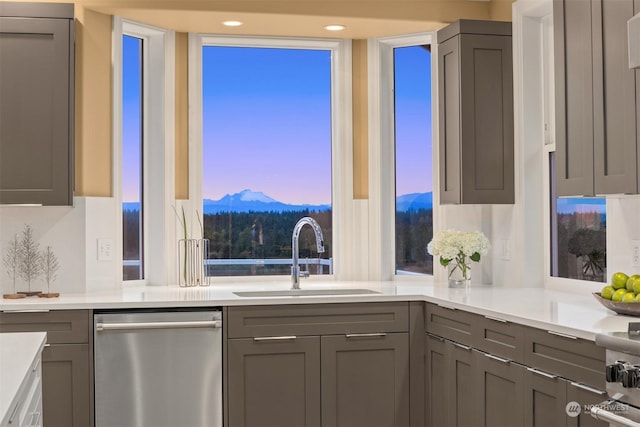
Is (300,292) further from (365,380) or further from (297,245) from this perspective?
(365,380)

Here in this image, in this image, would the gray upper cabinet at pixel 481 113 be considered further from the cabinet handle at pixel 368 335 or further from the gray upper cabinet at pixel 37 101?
the gray upper cabinet at pixel 37 101

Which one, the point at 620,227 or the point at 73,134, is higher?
the point at 73,134

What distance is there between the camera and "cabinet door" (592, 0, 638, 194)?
10.5 feet

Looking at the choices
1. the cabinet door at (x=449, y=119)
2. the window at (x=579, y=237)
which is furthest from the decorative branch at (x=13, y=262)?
the window at (x=579, y=237)

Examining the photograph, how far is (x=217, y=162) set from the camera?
17.1 feet

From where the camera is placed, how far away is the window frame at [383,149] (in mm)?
5258

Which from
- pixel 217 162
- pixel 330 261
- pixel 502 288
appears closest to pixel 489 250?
pixel 502 288

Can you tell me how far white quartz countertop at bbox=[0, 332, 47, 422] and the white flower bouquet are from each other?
2.32 m

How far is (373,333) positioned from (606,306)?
1332 millimetres

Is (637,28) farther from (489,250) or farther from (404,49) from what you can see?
(404,49)

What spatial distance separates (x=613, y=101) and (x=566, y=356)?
1060mm

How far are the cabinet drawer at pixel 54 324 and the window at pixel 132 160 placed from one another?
91 centimetres

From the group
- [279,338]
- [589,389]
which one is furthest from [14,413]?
[279,338]

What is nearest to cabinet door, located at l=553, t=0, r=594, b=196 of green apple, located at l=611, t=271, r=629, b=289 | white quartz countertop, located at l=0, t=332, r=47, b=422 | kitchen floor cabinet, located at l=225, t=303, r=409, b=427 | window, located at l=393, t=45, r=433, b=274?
green apple, located at l=611, t=271, r=629, b=289
